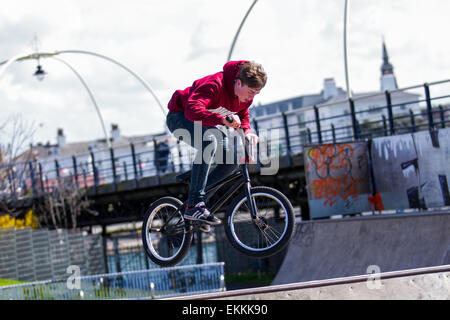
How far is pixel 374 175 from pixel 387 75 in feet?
280

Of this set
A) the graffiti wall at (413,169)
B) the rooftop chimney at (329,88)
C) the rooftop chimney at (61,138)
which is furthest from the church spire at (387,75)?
the graffiti wall at (413,169)

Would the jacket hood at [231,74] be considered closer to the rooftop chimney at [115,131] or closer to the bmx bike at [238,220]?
the bmx bike at [238,220]

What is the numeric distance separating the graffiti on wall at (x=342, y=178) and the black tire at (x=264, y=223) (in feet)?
37.5

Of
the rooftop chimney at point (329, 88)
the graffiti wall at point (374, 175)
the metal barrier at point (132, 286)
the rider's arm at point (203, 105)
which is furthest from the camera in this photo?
the rooftop chimney at point (329, 88)

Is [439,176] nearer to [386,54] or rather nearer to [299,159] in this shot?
[299,159]

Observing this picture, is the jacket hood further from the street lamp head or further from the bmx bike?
the street lamp head

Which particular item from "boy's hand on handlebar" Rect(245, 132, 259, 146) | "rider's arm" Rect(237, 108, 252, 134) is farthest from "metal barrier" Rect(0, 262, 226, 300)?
"boy's hand on handlebar" Rect(245, 132, 259, 146)

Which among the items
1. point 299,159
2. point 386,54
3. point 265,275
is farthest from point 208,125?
point 386,54

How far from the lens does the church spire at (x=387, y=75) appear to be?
305 ft

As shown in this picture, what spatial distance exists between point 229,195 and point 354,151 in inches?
473

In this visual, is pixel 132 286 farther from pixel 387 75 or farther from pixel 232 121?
pixel 387 75

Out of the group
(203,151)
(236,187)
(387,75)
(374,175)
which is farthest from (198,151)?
(387,75)

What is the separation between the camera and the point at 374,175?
57.4ft
